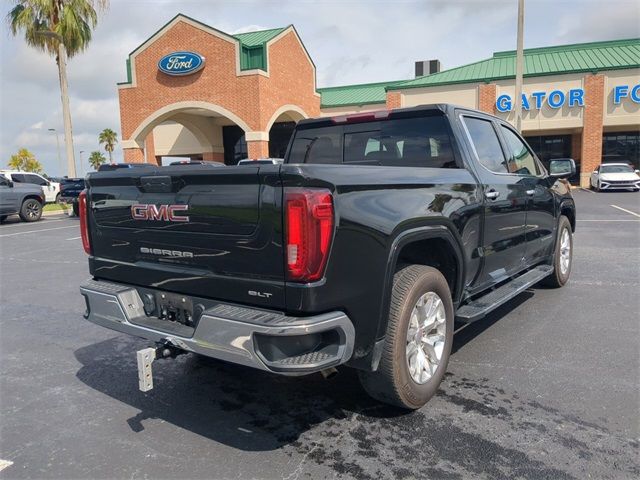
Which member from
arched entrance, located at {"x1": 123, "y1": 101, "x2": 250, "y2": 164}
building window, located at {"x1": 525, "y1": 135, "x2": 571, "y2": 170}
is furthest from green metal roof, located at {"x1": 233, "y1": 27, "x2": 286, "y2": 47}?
building window, located at {"x1": 525, "y1": 135, "x2": 571, "y2": 170}

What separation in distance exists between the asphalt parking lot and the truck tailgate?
2.85 ft

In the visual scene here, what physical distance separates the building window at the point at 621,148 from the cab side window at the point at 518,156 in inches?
1086

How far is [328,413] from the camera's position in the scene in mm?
3312

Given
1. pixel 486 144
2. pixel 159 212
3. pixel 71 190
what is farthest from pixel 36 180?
pixel 486 144

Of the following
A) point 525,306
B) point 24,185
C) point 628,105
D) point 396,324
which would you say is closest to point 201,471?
point 396,324

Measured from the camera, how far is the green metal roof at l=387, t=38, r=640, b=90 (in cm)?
2603

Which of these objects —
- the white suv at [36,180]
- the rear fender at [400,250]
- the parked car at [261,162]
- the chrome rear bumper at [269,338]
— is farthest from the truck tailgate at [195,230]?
the white suv at [36,180]

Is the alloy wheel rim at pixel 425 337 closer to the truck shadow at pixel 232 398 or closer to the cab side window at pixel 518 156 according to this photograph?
the truck shadow at pixel 232 398

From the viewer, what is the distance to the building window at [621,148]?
94.7 ft

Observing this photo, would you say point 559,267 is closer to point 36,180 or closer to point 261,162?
point 261,162

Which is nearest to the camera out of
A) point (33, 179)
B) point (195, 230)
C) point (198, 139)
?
point (195, 230)

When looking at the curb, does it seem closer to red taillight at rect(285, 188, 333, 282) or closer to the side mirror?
the side mirror

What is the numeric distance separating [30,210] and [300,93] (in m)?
13.2

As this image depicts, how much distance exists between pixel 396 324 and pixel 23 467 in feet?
7.19
